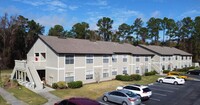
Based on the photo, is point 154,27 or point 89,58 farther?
point 154,27

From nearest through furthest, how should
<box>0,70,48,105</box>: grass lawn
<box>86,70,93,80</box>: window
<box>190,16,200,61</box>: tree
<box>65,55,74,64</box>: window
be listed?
<box>0,70,48,105</box>: grass lawn → <box>65,55,74,64</box>: window → <box>86,70,93,80</box>: window → <box>190,16,200,61</box>: tree

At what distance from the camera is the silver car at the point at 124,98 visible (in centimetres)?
2015

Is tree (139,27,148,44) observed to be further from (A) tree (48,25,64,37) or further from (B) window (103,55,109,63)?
(B) window (103,55,109,63)

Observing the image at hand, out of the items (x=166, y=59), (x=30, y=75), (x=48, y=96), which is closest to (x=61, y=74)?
(x=30, y=75)

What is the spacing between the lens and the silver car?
20.2 metres

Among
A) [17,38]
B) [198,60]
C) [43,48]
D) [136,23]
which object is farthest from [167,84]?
[136,23]

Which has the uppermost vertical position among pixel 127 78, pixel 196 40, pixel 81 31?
pixel 81 31

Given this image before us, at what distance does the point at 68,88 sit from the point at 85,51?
784 centimetres

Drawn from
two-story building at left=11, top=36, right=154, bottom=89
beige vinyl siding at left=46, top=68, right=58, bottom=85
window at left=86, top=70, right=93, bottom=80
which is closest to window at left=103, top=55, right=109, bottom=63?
two-story building at left=11, top=36, right=154, bottom=89

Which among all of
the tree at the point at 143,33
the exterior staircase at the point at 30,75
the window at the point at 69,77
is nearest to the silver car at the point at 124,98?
the window at the point at 69,77

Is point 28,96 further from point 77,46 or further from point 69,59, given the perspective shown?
point 77,46

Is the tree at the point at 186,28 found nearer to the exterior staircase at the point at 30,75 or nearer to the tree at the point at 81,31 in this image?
the tree at the point at 81,31

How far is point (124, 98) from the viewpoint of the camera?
20656mm

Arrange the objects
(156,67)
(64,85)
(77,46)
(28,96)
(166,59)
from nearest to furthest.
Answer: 1. (28,96)
2. (64,85)
3. (77,46)
4. (156,67)
5. (166,59)
